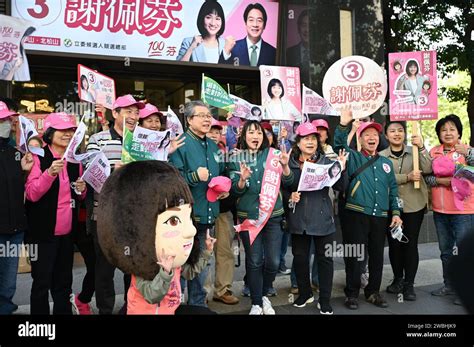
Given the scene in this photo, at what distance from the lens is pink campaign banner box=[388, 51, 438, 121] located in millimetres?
5020

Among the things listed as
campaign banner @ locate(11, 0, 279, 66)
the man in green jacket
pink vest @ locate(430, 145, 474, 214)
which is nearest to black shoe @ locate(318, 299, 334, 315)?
the man in green jacket

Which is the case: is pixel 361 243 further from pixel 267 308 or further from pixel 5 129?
pixel 5 129

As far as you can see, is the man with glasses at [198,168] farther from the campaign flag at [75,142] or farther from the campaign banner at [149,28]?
the campaign banner at [149,28]

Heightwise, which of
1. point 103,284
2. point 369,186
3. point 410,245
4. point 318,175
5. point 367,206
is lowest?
point 103,284

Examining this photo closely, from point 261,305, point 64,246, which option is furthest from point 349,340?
point 64,246

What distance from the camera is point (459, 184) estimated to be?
4.75 metres

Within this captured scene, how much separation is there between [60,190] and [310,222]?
2.36 m

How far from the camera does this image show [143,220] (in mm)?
2125

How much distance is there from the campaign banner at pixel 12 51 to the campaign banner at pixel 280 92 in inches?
115

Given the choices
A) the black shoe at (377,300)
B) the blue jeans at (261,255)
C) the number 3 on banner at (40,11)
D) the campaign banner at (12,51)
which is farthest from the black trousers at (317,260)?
the number 3 on banner at (40,11)

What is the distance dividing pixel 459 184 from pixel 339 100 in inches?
64.9

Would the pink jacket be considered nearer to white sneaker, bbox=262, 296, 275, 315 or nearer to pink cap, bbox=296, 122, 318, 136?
white sneaker, bbox=262, 296, 275, 315

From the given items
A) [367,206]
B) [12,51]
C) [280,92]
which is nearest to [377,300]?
[367,206]

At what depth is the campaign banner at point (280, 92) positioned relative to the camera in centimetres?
582
